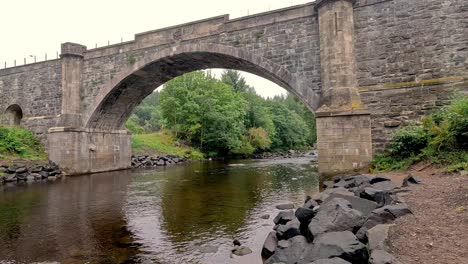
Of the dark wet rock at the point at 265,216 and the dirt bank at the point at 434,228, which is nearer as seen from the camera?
the dirt bank at the point at 434,228

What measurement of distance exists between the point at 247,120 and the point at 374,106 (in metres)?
34.3

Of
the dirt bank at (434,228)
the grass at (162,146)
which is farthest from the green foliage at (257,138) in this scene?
the dirt bank at (434,228)

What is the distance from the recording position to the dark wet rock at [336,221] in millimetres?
5257

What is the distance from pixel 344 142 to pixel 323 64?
356cm

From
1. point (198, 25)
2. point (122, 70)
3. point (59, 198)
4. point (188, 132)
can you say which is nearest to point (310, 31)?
point (198, 25)

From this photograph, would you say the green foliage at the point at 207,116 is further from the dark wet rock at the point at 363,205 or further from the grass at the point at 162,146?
the dark wet rock at the point at 363,205

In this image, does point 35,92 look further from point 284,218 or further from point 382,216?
point 382,216

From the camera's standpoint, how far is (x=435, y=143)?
35.0 ft

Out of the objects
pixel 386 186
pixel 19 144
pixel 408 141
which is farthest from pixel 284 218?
pixel 19 144

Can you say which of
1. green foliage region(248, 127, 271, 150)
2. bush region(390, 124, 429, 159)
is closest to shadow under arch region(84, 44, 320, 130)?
bush region(390, 124, 429, 159)

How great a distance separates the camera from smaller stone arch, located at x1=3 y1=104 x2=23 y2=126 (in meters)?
24.9

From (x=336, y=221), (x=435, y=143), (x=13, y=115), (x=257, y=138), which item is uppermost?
(x=13, y=115)

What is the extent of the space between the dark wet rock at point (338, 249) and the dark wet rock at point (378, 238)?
0.59 ft

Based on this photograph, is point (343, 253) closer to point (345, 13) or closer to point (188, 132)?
point (345, 13)
